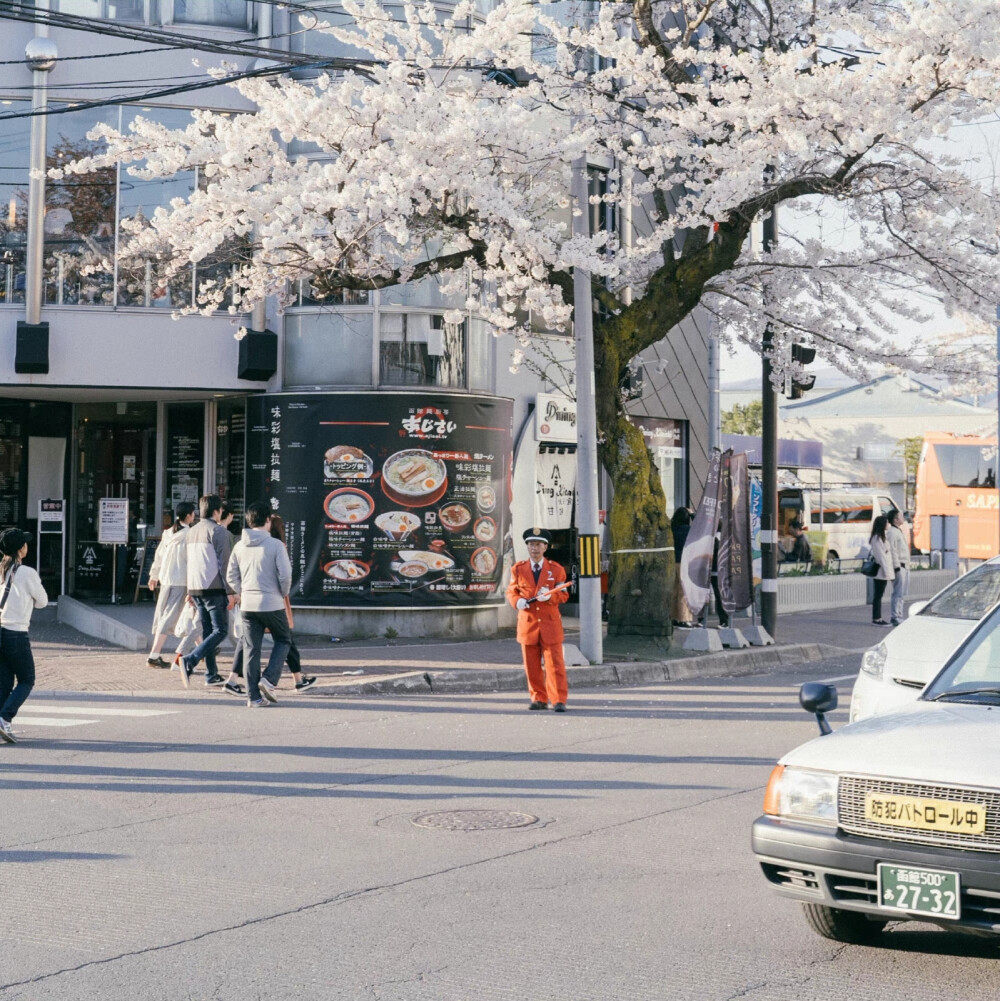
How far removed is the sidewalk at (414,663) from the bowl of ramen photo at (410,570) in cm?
92

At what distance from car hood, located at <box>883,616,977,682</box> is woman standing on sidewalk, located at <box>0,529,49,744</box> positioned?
656cm

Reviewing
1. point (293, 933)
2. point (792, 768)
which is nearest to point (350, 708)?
point (293, 933)

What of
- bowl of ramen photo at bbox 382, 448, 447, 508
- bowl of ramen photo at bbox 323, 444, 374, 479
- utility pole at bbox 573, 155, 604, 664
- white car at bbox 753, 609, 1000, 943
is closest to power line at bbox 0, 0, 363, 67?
utility pole at bbox 573, 155, 604, 664

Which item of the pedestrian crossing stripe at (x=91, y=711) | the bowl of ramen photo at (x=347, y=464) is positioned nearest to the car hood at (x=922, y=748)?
the pedestrian crossing stripe at (x=91, y=711)

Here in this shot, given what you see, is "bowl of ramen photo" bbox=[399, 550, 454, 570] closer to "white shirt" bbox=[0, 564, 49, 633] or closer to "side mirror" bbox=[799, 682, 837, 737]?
"white shirt" bbox=[0, 564, 49, 633]

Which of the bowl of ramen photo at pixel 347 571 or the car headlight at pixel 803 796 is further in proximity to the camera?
the bowl of ramen photo at pixel 347 571

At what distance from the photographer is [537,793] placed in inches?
353

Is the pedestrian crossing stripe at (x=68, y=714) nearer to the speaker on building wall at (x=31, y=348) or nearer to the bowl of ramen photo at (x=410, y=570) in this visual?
the bowl of ramen photo at (x=410, y=570)

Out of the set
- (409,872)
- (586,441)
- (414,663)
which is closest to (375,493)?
(414,663)

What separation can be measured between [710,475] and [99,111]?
32.1ft

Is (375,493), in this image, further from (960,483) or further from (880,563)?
(960,483)

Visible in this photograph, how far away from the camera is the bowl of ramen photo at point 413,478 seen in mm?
18875

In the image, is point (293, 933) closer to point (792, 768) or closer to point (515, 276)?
point (792, 768)

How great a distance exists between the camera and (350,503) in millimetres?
18781
